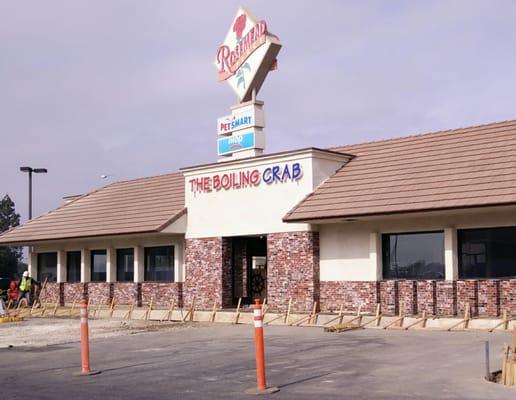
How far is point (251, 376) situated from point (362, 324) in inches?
384

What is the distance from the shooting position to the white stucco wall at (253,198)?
26.0 metres

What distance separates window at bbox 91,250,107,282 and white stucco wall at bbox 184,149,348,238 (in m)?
6.75

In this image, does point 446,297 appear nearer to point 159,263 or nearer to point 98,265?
point 159,263

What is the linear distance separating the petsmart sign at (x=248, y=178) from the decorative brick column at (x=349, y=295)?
3.78 meters

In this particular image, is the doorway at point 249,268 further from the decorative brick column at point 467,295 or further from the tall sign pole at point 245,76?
the decorative brick column at point 467,295

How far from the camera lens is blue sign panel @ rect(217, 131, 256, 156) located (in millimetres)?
28625

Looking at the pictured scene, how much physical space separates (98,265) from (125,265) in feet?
7.15

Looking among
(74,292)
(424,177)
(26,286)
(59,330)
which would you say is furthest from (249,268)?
(26,286)

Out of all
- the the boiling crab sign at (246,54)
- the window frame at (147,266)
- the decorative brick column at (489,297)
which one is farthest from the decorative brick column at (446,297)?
the window frame at (147,266)

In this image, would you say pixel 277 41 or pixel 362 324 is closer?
pixel 362 324

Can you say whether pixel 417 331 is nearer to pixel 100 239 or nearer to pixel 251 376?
pixel 251 376

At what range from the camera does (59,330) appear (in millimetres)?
24109

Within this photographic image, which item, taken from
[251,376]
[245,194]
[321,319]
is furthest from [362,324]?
[251,376]

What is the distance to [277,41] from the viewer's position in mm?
28031
